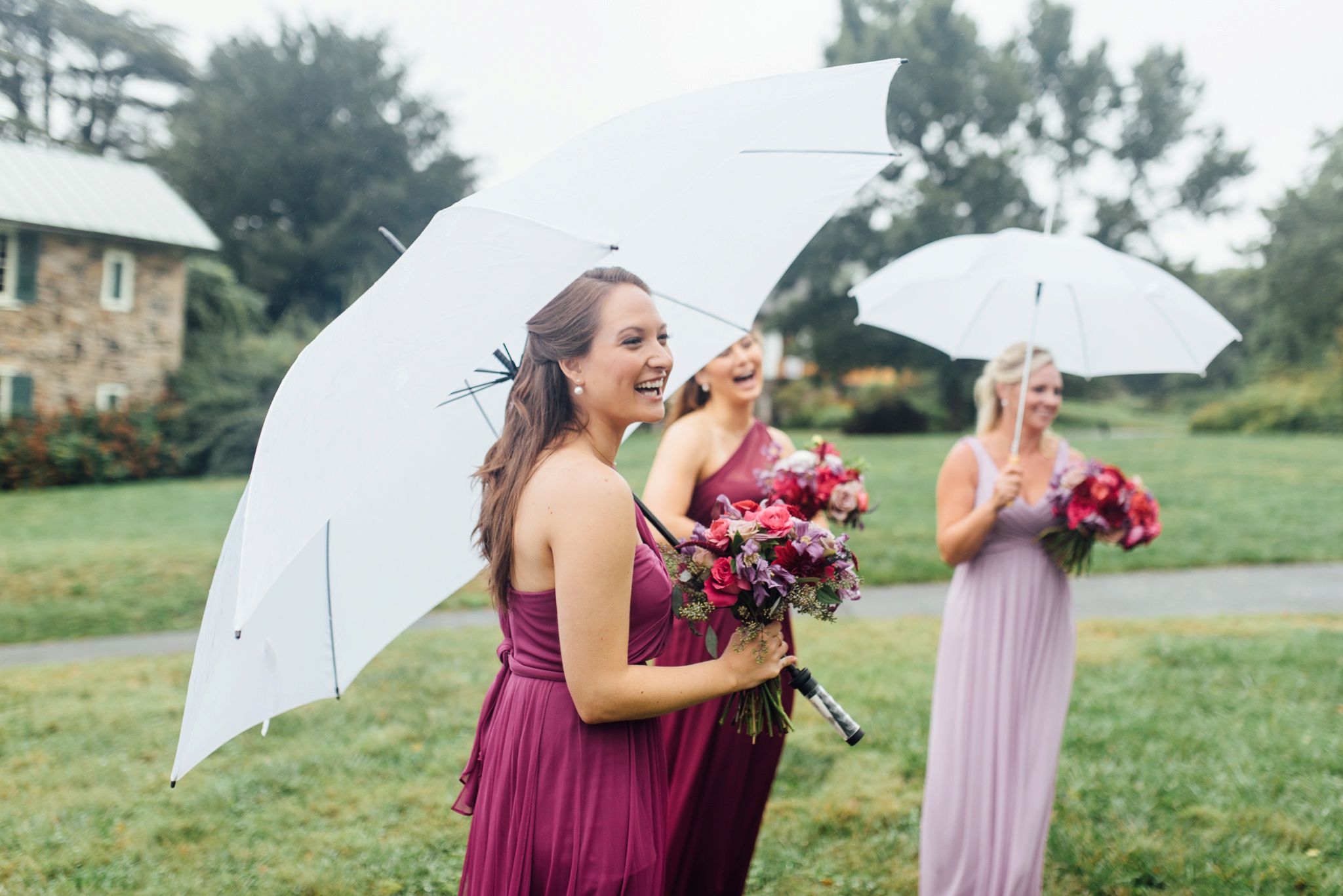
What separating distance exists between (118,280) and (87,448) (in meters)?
4.41

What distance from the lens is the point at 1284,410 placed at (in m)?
31.8

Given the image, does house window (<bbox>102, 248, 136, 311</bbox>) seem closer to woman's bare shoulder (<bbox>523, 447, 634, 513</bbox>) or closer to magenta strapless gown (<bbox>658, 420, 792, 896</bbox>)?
magenta strapless gown (<bbox>658, 420, 792, 896</bbox>)

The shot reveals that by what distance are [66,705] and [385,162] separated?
35.0m

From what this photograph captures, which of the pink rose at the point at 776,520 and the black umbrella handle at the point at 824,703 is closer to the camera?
the pink rose at the point at 776,520

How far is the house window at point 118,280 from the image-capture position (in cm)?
2353

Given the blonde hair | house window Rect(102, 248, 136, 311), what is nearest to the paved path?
the blonde hair

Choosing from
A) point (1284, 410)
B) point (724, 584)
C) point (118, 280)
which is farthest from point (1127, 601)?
point (1284, 410)

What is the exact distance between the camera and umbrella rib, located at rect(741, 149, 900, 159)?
9.95 ft

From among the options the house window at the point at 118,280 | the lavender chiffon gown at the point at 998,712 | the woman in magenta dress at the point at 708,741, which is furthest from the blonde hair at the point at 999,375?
the house window at the point at 118,280

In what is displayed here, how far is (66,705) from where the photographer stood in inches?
276

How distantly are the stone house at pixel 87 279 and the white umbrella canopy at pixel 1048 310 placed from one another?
76.8 feet

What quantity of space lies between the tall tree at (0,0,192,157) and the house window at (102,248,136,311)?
7.12 meters

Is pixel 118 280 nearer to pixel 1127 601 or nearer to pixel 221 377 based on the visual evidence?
pixel 221 377

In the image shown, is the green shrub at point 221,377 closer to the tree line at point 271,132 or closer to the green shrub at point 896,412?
the tree line at point 271,132
